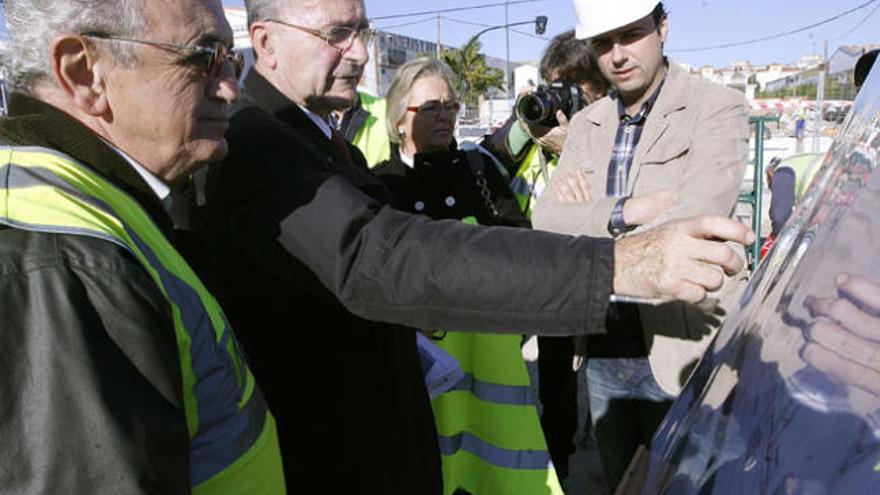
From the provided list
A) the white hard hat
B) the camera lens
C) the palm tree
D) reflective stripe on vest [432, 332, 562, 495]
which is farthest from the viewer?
the palm tree

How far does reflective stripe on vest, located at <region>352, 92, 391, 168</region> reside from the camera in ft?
10.3

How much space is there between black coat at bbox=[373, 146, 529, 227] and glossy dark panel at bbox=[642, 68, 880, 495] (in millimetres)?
1820

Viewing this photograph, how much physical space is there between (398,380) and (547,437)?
1.74 m

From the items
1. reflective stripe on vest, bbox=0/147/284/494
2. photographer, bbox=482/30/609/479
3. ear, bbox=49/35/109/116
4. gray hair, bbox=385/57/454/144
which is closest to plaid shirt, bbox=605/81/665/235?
photographer, bbox=482/30/609/479

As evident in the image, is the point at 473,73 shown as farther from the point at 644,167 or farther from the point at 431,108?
the point at 644,167

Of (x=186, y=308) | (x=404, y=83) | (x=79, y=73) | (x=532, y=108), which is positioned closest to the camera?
(x=186, y=308)

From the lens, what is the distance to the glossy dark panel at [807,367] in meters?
0.68

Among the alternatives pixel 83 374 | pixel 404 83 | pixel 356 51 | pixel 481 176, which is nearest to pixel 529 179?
pixel 481 176

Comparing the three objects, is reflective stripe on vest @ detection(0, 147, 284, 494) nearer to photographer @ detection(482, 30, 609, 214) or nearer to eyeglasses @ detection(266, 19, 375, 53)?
eyeglasses @ detection(266, 19, 375, 53)

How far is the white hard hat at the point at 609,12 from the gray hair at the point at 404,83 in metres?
1.01

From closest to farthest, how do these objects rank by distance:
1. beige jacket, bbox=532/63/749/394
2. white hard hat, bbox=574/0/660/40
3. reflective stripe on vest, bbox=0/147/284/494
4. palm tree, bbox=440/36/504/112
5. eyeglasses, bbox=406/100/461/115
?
reflective stripe on vest, bbox=0/147/284/494, beige jacket, bbox=532/63/749/394, white hard hat, bbox=574/0/660/40, eyeglasses, bbox=406/100/461/115, palm tree, bbox=440/36/504/112

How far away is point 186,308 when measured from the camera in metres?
0.95

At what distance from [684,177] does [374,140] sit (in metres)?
1.75

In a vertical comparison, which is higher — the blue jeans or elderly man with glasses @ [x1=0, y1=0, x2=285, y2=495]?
elderly man with glasses @ [x1=0, y1=0, x2=285, y2=495]
